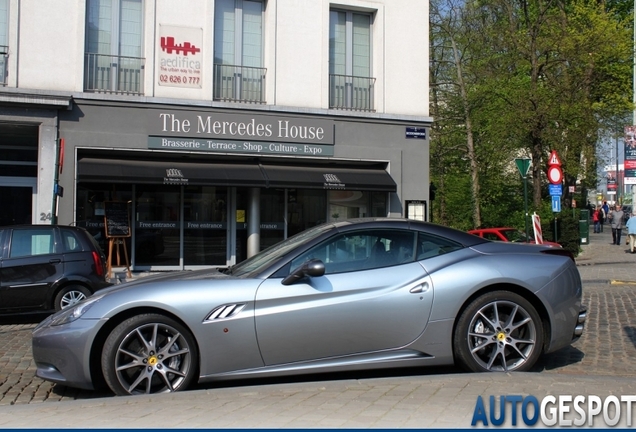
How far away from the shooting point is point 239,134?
1683cm

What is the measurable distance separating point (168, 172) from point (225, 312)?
11.0 metres

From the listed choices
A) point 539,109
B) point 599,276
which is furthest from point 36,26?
point 539,109

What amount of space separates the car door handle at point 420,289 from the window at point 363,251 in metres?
0.29

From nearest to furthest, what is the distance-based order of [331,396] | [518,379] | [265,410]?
[265,410] → [331,396] → [518,379]

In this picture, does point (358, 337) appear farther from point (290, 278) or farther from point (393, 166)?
point (393, 166)

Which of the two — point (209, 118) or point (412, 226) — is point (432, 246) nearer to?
point (412, 226)

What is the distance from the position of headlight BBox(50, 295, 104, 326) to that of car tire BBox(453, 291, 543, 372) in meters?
3.07

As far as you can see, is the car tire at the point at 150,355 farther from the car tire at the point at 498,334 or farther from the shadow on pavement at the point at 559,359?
the shadow on pavement at the point at 559,359

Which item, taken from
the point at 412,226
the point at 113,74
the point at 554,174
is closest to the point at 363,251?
the point at 412,226

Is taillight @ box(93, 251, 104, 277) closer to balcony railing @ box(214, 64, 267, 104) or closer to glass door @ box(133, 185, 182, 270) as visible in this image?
glass door @ box(133, 185, 182, 270)

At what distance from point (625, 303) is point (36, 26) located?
44.8ft

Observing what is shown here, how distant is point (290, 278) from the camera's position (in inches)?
217

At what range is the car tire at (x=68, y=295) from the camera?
10242mm

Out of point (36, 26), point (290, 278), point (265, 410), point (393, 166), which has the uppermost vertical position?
point (36, 26)
